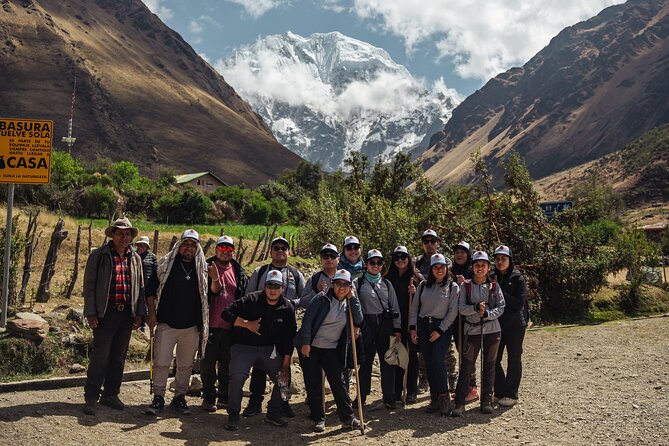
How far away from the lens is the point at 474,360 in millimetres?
7691

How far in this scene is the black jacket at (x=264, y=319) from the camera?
23.4ft

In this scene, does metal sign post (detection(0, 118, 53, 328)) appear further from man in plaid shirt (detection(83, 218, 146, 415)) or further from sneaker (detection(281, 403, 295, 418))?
sneaker (detection(281, 403, 295, 418))

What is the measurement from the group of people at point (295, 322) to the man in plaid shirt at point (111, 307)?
0.01 meters

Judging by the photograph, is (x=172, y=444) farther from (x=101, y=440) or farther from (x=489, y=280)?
(x=489, y=280)

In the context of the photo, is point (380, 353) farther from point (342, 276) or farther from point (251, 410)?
point (251, 410)

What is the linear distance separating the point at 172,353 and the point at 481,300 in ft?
12.5

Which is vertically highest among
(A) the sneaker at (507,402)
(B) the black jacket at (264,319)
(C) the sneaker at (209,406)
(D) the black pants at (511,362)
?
(B) the black jacket at (264,319)

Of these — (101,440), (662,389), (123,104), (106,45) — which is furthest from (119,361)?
(106,45)

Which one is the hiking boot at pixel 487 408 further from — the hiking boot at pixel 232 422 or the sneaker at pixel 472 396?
the hiking boot at pixel 232 422

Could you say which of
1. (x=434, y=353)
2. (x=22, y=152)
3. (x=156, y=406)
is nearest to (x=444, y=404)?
(x=434, y=353)

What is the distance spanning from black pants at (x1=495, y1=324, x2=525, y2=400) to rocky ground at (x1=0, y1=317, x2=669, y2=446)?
0.85 feet

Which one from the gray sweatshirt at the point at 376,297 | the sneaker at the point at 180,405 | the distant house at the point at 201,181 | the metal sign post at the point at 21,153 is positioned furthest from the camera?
the distant house at the point at 201,181

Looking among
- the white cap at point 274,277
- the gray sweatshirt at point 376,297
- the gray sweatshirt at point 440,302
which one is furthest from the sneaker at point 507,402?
the white cap at point 274,277

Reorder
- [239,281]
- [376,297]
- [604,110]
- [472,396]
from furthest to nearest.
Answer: [604,110], [472,396], [239,281], [376,297]
